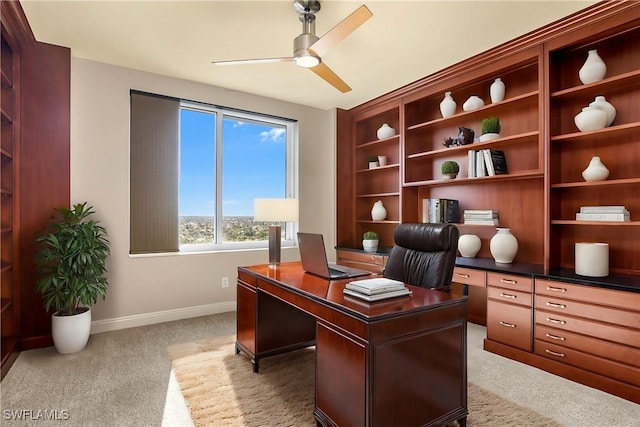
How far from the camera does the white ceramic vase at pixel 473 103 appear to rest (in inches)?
130

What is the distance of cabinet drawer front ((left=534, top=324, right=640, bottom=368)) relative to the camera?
2.07 metres

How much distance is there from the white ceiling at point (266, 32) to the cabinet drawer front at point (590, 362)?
2.33 metres

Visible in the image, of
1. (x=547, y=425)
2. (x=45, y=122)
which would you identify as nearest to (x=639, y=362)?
(x=547, y=425)

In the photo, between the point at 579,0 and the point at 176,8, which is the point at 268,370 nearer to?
the point at 176,8

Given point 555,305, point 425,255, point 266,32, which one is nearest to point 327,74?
point 266,32

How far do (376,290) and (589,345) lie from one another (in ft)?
5.45

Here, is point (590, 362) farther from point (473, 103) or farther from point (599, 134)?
point (473, 103)

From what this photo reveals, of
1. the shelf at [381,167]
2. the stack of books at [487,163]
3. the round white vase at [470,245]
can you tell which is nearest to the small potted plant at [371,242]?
the shelf at [381,167]

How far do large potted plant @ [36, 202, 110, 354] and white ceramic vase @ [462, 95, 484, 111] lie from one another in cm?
355

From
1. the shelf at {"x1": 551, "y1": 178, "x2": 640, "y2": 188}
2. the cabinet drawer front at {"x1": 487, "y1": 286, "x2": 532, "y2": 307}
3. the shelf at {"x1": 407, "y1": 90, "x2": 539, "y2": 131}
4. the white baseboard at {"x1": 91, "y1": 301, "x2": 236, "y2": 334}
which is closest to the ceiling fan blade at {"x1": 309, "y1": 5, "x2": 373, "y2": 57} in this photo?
the shelf at {"x1": 407, "y1": 90, "x2": 539, "y2": 131}

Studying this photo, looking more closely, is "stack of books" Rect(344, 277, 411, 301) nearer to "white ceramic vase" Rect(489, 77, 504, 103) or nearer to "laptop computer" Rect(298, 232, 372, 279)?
"laptop computer" Rect(298, 232, 372, 279)

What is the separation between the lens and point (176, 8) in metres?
2.36

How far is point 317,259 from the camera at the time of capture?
7.27 ft

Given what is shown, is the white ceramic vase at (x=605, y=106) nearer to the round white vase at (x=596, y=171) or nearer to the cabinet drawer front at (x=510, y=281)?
the round white vase at (x=596, y=171)
